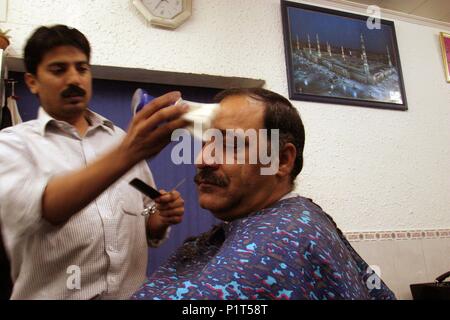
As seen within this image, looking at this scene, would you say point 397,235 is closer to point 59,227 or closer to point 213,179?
point 213,179

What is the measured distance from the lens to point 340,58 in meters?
1.99

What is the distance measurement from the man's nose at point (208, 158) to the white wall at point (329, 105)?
893mm

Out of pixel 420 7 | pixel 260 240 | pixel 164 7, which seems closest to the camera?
pixel 260 240

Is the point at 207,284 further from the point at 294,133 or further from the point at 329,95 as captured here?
the point at 329,95

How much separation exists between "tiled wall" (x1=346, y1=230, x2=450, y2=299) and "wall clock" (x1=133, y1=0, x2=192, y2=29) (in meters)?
1.36

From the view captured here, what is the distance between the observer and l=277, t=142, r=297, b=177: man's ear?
0.85 m

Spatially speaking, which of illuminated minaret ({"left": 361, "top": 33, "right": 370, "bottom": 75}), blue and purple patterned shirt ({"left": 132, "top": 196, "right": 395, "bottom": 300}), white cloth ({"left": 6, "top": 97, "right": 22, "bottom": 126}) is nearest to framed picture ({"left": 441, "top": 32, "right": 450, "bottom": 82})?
illuminated minaret ({"left": 361, "top": 33, "right": 370, "bottom": 75})

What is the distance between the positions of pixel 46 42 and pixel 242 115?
0.47 m

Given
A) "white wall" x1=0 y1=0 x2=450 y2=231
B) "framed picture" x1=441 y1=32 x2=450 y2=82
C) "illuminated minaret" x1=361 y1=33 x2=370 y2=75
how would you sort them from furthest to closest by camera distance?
"framed picture" x1=441 y1=32 x2=450 y2=82 < "illuminated minaret" x1=361 y1=33 x2=370 y2=75 < "white wall" x1=0 y1=0 x2=450 y2=231

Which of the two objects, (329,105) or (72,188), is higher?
(329,105)

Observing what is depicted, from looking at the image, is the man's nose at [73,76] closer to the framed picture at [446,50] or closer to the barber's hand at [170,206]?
the barber's hand at [170,206]

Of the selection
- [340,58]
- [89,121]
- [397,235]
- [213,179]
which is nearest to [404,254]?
[397,235]

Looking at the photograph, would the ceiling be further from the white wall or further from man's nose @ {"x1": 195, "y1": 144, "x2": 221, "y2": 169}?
man's nose @ {"x1": 195, "y1": 144, "x2": 221, "y2": 169}
